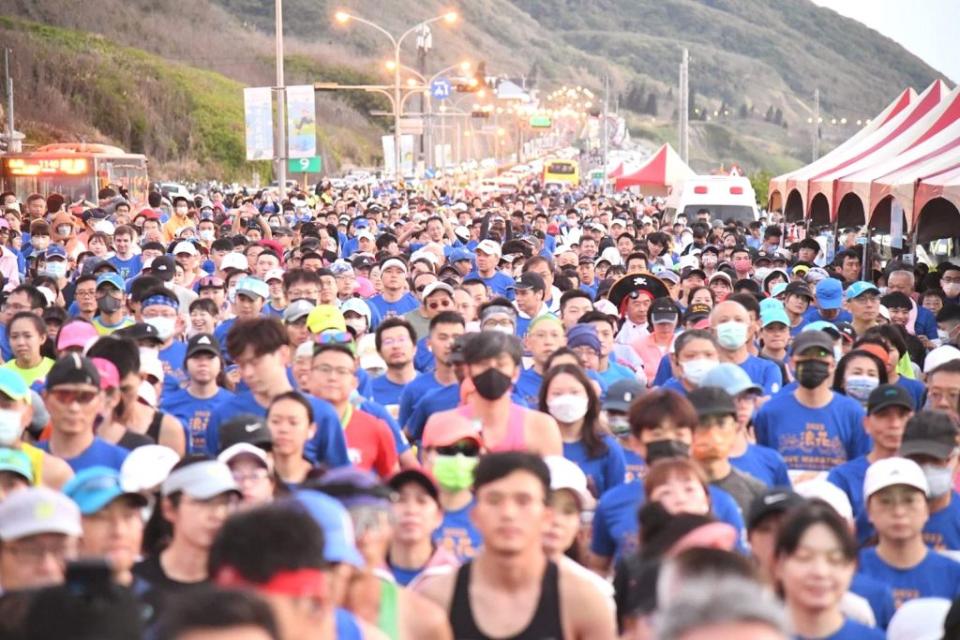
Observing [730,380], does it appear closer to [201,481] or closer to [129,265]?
[201,481]

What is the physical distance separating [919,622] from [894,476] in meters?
1.33

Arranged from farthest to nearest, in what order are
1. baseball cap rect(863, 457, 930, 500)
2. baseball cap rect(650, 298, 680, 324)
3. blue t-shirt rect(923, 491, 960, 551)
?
baseball cap rect(650, 298, 680, 324) < blue t-shirt rect(923, 491, 960, 551) < baseball cap rect(863, 457, 930, 500)

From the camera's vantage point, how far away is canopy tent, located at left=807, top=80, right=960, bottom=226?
81.2ft

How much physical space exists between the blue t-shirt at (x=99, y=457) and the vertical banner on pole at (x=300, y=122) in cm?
2980

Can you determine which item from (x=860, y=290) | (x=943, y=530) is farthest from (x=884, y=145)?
(x=943, y=530)

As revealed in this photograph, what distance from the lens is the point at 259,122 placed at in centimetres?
3738

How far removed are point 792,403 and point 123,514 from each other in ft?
14.8

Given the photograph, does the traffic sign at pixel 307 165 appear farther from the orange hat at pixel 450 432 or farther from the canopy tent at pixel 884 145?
the orange hat at pixel 450 432

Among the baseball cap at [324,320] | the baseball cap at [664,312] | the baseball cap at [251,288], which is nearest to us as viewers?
the baseball cap at [324,320]

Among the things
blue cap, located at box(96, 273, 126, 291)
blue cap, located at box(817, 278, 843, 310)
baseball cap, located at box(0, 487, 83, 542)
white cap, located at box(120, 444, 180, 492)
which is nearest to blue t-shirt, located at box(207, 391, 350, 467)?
white cap, located at box(120, 444, 180, 492)

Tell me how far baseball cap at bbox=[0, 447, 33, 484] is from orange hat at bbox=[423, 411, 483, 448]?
166 cm

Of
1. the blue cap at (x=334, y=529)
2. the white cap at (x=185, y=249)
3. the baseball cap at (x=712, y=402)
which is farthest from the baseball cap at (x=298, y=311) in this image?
the blue cap at (x=334, y=529)

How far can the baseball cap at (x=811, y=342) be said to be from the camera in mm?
10195

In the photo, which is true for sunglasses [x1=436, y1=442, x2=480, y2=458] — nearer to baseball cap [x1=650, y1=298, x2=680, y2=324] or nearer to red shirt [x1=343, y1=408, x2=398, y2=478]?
red shirt [x1=343, y1=408, x2=398, y2=478]
